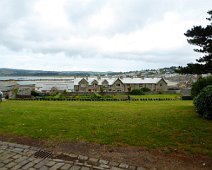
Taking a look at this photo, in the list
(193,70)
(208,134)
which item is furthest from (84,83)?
(208,134)

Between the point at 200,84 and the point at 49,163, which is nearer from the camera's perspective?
the point at 49,163

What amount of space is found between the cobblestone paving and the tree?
9348 mm

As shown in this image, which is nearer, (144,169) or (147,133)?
(144,169)

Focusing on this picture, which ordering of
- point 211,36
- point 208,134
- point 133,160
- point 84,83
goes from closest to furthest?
point 133,160, point 208,134, point 211,36, point 84,83

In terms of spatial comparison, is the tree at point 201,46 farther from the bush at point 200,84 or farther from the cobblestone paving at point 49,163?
the cobblestone paving at point 49,163

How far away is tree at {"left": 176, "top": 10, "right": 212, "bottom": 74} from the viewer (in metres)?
12.9

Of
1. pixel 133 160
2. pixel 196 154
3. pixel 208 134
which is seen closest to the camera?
pixel 133 160

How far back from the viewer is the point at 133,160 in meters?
6.46

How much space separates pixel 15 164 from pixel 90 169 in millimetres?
1858

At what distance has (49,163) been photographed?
20.1ft

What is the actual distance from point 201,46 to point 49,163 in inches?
439

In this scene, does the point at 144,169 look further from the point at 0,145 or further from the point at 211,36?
the point at 211,36

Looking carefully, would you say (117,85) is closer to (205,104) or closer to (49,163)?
(205,104)

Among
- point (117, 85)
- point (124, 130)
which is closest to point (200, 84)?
point (124, 130)
